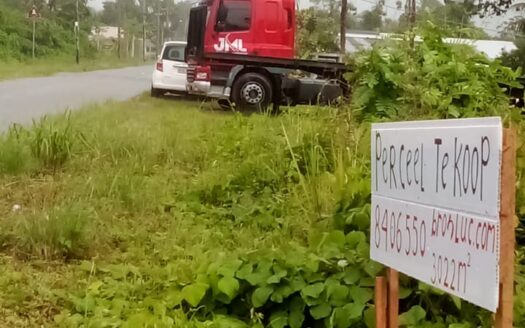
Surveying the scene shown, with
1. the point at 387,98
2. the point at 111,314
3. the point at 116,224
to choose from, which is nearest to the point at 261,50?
the point at 387,98

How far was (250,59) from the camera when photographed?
1546 centimetres

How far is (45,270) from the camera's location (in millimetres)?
4609

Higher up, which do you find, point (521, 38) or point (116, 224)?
point (521, 38)

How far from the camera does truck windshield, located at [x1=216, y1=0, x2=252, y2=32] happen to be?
17.9m

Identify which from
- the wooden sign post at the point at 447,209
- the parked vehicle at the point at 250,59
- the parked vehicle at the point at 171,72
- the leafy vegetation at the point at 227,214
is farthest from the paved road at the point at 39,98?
the wooden sign post at the point at 447,209

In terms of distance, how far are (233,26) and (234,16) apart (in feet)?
0.71

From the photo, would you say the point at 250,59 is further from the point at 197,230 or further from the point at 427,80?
the point at 197,230

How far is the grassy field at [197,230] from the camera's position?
3809mm

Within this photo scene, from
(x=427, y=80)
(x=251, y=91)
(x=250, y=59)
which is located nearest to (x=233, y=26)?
(x=250, y=59)

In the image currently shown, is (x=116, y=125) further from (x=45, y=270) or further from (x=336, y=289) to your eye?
(x=336, y=289)

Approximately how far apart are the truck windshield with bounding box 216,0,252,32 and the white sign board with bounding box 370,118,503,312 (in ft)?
49.0

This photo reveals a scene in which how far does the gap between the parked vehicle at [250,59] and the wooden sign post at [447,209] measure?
29.6ft

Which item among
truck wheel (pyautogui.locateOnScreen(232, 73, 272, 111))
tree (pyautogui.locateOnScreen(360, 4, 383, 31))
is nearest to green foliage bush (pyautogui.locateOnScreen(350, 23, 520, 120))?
truck wheel (pyautogui.locateOnScreen(232, 73, 272, 111))

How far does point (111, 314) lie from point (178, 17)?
82318 mm
